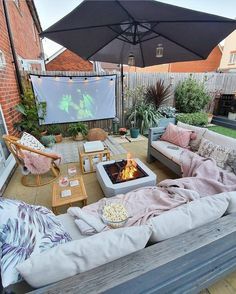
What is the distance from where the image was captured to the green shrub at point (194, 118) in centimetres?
526

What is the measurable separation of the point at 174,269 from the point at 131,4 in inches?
73.0

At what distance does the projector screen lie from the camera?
14.0 ft

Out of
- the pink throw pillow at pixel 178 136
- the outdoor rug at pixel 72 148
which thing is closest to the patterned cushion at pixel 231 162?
the pink throw pillow at pixel 178 136

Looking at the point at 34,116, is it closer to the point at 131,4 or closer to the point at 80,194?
the point at 80,194

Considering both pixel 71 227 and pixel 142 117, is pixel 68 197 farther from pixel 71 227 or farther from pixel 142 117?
pixel 142 117

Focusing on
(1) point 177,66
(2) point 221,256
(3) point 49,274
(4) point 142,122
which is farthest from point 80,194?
(1) point 177,66

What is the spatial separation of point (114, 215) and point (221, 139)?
1897 millimetres

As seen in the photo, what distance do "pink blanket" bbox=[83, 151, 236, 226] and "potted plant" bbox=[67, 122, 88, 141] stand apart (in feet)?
10.4

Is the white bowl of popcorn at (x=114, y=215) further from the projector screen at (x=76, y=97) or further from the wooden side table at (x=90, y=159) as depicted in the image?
the projector screen at (x=76, y=97)

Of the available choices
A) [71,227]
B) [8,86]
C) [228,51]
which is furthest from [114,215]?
[228,51]

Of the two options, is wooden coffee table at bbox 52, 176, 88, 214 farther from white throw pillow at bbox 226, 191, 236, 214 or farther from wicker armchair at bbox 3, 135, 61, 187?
white throw pillow at bbox 226, 191, 236, 214

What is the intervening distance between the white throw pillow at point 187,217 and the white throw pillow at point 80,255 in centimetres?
9

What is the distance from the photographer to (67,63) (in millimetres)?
9047

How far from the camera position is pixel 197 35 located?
1961 millimetres
